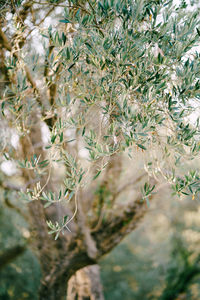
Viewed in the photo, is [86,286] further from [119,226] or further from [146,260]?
[146,260]

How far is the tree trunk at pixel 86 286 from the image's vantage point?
4641mm

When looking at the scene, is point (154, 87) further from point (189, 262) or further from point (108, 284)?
point (108, 284)

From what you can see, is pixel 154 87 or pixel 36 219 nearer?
pixel 154 87

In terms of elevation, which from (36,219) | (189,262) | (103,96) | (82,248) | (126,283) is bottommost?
(126,283)

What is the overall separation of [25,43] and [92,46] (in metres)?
1.07

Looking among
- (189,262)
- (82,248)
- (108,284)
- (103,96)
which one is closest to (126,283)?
(108,284)

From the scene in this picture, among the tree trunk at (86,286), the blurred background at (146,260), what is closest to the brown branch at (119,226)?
the tree trunk at (86,286)

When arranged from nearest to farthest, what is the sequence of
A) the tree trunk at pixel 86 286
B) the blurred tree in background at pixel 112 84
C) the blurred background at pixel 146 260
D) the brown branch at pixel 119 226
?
the blurred tree in background at pixel 112 84, the brown branch at pixel 119 226, the tree trunk at pixel 86 286, the blurred background at pixel 146 260

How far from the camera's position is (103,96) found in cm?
192

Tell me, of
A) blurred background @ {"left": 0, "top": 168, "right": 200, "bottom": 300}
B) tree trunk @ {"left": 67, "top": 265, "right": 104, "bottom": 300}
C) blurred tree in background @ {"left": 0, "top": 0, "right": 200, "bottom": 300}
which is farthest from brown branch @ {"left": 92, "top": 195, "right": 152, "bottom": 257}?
blurred background @ {"left": 0, "top": 168, "right": 200, "bottom": 300}

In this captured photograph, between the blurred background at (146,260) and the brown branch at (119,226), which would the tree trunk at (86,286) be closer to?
the brown branch at (119,226)

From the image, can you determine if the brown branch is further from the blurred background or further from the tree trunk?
the blurred background

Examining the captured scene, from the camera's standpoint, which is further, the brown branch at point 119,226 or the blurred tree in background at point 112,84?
the brown branch at point 119,226

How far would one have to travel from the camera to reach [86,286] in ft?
15.8
